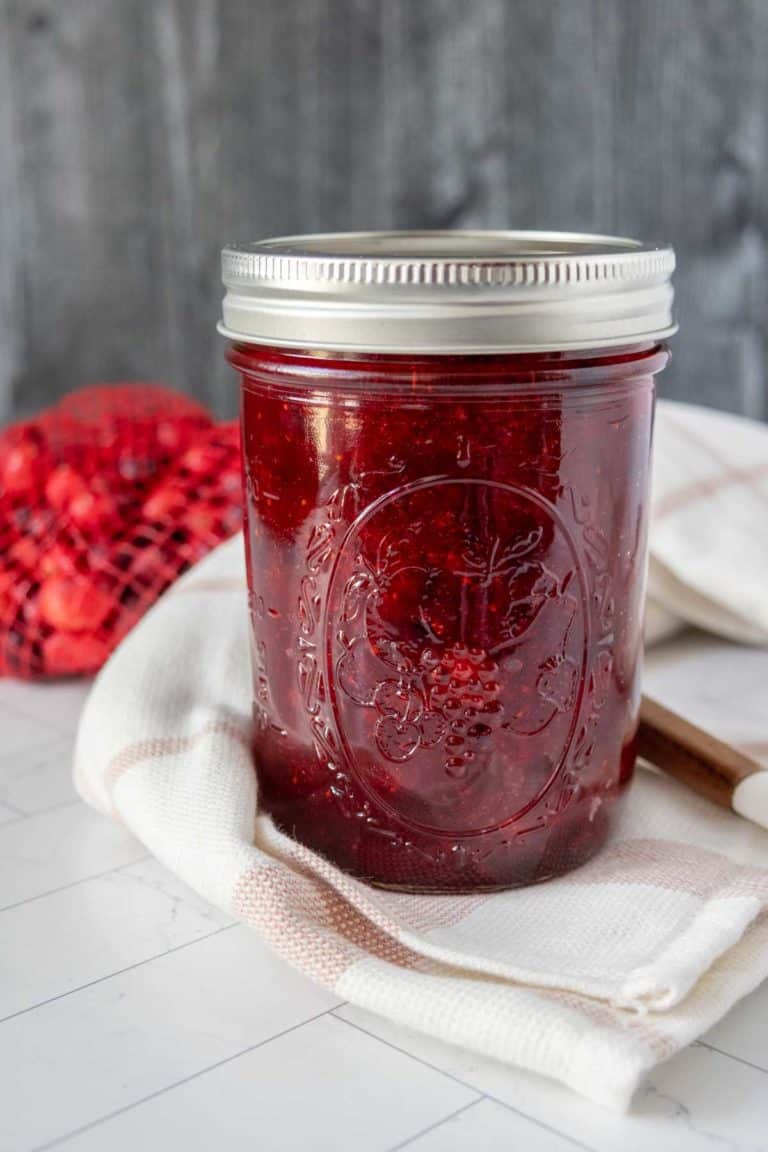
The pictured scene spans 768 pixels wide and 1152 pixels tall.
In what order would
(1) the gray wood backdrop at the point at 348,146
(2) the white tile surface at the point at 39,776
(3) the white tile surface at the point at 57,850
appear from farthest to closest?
1. (1) the gray wood backdrop at the point at 348,146
2. (2) the white tile surface at the point at 39,776
3. (3) the white tile surface at the point at 57,850

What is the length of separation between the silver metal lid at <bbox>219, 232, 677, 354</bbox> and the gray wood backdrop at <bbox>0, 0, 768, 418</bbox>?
0.83m

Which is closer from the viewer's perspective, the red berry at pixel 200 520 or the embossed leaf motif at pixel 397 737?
the embossed leaf motif at pixel 397 737

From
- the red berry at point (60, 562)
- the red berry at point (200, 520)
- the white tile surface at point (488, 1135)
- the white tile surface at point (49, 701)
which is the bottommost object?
the white tile surface at point (49, 701)

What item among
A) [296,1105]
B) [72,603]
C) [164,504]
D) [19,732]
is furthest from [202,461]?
[296,1105]

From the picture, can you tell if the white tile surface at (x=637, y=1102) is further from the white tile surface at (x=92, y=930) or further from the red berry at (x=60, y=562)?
A: the red berry at (x=60, y=562)

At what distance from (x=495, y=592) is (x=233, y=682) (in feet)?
0.91

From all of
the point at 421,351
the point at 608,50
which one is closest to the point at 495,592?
the point at 421,351

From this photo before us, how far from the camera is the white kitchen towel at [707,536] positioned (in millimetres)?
992

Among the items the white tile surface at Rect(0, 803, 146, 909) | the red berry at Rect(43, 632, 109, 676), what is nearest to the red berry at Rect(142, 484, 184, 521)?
the red berry at Rect(43, 632, 109, 676)

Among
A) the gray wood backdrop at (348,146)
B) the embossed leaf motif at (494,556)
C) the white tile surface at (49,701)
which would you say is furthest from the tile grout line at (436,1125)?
the gray wood backdrop at (348,146)

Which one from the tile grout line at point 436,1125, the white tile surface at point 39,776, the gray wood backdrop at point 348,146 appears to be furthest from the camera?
Result: the gray wood backdrop at point 348,146

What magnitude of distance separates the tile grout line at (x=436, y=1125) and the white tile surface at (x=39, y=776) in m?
0.38

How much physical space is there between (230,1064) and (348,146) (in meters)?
1.14

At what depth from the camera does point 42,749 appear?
0.93 meters
